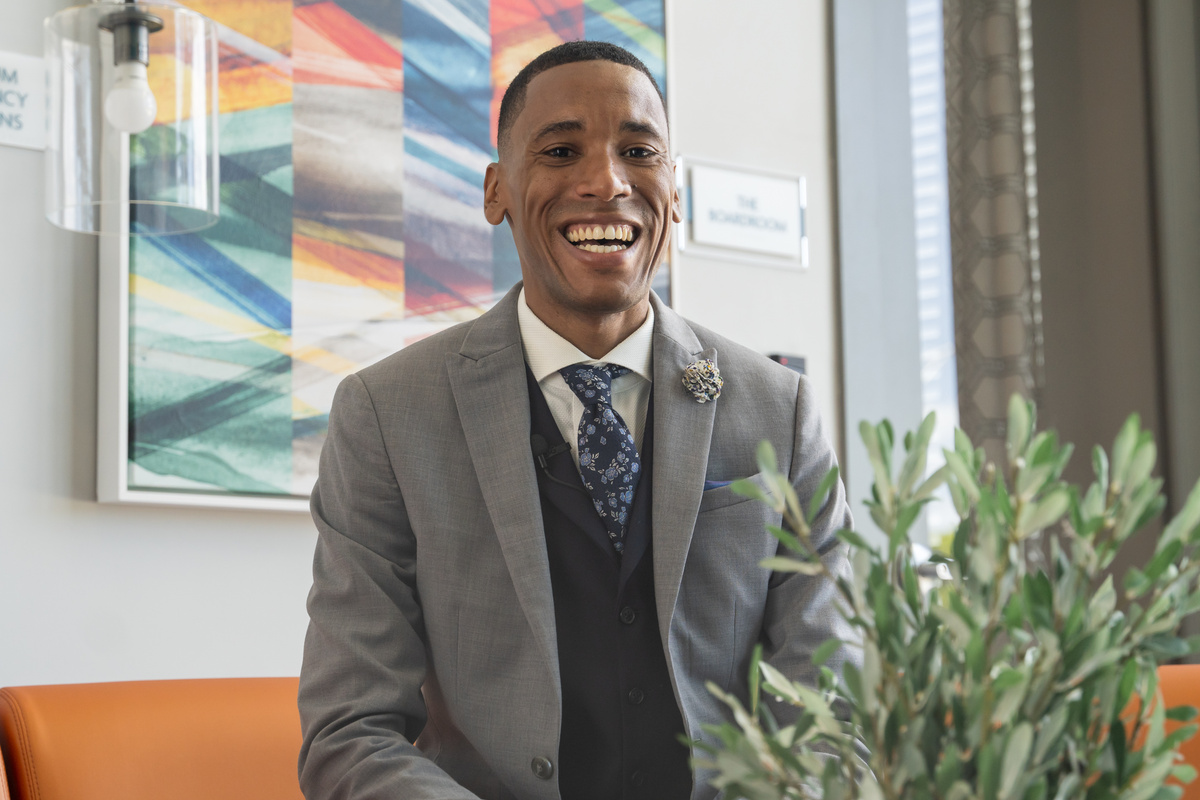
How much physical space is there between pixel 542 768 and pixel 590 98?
882 millimetres

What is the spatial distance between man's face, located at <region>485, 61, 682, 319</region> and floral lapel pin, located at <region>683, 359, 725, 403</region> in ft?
0.41

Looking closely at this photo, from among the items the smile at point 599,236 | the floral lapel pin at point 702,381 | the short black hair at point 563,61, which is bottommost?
the floral lapel pin at point 702,381

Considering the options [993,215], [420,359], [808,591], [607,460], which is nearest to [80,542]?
[420,359]

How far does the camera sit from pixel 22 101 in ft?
6.81

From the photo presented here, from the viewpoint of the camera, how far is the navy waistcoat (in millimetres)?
1527

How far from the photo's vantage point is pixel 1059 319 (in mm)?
2967

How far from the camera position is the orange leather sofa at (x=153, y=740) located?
163 cm

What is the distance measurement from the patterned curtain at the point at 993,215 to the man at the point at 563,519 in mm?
1425

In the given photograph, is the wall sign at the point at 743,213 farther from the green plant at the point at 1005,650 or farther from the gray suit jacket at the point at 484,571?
the green plant at the point at 1005,650

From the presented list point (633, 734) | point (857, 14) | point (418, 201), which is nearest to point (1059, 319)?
point (857, 14)

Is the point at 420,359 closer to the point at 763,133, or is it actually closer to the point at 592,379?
the point at 592,379

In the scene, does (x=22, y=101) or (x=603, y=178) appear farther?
(x=22, y=101)

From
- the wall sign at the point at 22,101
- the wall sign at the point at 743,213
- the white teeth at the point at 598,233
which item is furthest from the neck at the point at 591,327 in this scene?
the wall sign at the point at 743,213

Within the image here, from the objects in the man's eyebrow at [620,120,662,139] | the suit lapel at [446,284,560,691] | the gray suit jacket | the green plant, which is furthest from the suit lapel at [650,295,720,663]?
the green plant
